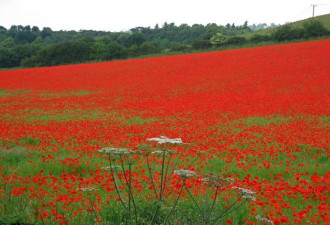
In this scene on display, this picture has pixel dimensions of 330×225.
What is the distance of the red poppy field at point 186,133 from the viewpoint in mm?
5844

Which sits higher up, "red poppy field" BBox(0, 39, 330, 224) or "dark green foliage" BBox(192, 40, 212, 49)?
"dark green foliage" BBox(192, 40, 212, 49)

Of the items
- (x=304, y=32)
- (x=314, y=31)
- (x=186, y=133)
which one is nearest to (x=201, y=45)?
(x=304, y=32)

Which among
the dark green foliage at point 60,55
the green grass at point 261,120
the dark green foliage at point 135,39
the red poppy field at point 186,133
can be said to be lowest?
the green grass at point 261,120

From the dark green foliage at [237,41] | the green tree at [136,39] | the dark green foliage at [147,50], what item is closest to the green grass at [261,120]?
the dark green foliage at [237,41]

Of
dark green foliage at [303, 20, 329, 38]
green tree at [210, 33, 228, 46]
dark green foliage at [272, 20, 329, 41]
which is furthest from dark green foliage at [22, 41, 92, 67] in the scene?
dark green foliage at [303, 20, 329, 38]

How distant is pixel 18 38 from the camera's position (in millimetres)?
115375

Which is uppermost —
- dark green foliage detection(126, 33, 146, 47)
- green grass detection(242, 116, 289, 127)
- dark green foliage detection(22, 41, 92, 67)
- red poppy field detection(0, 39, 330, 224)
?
dark green foliage detection(126, 33, 146, 47)

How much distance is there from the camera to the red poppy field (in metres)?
5.84

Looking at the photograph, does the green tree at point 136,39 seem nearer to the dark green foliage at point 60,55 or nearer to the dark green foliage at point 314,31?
the dark green foliage at point 60,55

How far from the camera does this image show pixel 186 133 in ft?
39.4

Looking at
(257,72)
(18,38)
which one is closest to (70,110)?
(257,72)

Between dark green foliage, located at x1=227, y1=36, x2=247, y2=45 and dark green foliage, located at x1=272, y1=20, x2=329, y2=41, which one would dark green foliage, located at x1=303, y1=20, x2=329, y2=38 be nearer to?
dark green foliage, located at x1=272, y1=20, x2=329, y2=41

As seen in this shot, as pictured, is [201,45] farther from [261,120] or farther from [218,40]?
[261,120]

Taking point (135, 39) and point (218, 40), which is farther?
point (135, 39)
